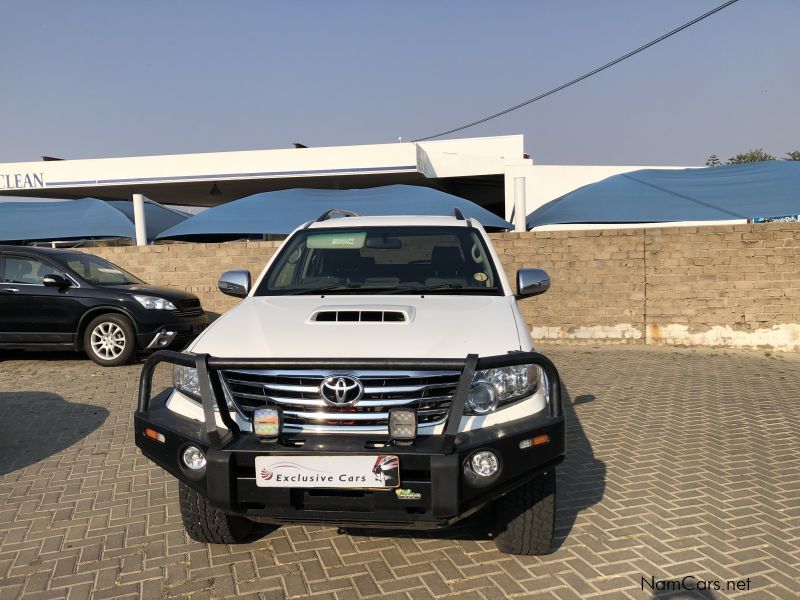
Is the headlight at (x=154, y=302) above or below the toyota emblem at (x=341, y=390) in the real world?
above

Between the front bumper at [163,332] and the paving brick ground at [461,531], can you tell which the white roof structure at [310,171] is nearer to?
the front bumper at [163,332]

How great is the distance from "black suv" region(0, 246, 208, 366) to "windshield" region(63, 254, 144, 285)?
0.20 metres

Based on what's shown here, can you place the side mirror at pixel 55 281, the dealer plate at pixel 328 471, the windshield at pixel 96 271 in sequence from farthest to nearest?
the windshield at pixel 96 271
the side mirror at pixel 55 281
the dealer plate at pixel 328 471

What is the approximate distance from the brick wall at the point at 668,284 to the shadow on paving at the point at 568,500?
517cm

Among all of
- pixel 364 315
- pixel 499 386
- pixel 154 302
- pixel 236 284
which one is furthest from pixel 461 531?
pixel 154 302

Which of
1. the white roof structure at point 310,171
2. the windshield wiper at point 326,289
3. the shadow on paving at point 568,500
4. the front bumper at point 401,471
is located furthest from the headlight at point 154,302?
the white roof structure at point 310,171

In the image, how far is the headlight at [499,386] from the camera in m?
2.88

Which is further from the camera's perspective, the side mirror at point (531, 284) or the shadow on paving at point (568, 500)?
the side mirror at point (531, 284)

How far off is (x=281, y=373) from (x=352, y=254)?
169 cm

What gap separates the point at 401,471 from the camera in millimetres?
2650

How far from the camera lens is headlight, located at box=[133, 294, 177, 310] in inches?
347

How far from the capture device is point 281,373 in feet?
9.48

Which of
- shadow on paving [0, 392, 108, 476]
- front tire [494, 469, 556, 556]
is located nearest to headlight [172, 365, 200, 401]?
front tire [494, 469, 556, 556]

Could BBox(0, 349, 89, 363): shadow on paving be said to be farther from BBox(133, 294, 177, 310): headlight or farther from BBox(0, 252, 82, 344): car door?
BBox(133, 294, 177, 310): headlight
